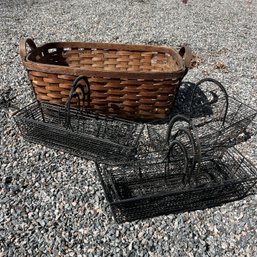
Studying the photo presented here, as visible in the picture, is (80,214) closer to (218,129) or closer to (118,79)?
(118,79)

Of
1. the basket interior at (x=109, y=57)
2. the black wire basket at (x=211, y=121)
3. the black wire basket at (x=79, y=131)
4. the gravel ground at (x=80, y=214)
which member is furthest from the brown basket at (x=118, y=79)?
the gravel ground at (x=80, y=214)

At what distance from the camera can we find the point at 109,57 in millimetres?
4051

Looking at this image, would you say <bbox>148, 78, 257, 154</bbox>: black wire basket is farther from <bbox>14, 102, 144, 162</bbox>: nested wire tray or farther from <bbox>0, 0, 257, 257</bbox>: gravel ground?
<bbox>14, 102, 144, 162</bbox>: nested wire tray

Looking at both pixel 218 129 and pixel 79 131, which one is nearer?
pixel 79 131

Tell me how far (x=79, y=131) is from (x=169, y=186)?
1.19 m

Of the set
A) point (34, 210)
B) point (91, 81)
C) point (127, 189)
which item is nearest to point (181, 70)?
point (91, 81)

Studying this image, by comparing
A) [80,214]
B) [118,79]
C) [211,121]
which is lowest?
[211,121]

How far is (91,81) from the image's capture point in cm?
320

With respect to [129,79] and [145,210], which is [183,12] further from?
[145,210]

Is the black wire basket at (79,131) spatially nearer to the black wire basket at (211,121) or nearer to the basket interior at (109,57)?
the black wire basket at (211,121)

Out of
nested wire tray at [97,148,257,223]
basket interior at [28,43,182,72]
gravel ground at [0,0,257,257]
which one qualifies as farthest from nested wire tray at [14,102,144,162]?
basket interior at [28,43,182,72]

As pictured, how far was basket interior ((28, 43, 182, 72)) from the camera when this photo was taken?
3.97 metres

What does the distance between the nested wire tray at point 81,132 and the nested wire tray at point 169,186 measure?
0.23m

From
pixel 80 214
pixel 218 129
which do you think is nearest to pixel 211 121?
pixel 218 129
